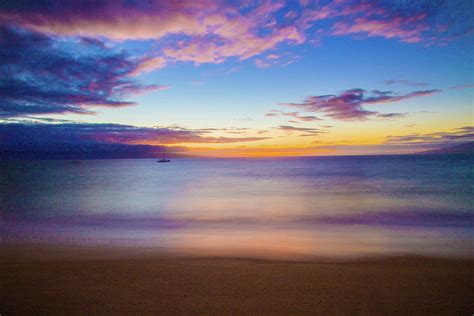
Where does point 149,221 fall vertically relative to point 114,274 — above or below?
below

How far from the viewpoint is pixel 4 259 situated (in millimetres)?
7625

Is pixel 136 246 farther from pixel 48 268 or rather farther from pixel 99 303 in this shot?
pixel 99 303

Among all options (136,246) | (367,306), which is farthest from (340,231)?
(136,246)

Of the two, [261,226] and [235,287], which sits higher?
[235,287]

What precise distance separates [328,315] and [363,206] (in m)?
15.3

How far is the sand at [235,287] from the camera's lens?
4660 millimetres

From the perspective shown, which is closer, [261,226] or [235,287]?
[235,287]

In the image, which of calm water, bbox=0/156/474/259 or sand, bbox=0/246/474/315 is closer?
sand, bbox=0/246/474/315

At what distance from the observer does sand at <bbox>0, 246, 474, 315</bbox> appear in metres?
4.66

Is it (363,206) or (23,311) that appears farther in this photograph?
(363,206)

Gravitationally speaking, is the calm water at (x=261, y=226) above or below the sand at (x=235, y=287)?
below

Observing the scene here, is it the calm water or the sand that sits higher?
the sand

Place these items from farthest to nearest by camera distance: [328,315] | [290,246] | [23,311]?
[290,246]
[23,311]
[328,315]

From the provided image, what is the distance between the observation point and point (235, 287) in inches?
210
